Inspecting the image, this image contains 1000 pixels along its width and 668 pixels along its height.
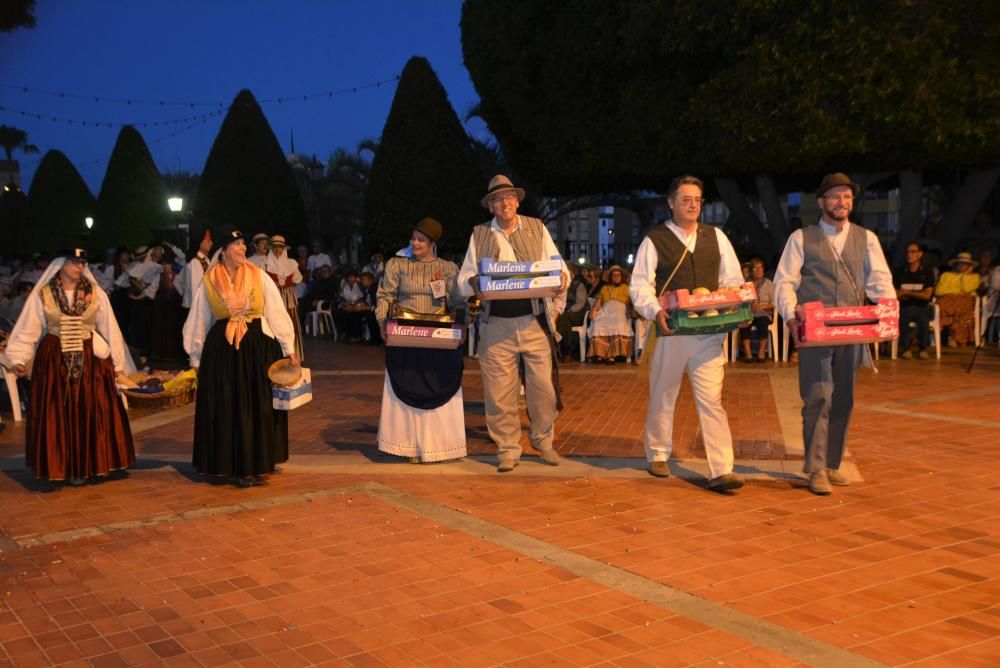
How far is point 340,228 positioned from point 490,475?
102ft

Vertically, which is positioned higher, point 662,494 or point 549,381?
point 549,381

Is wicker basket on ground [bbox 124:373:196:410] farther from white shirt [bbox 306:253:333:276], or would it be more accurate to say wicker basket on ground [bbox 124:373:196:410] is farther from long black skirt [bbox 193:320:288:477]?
white shirt [bbox 306:253:333:276]

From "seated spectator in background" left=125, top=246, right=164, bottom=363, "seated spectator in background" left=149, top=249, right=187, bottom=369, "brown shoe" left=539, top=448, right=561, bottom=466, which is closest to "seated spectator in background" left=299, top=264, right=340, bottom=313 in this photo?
"seated spectator in background" left=125, top=246, right=164, bottom=363

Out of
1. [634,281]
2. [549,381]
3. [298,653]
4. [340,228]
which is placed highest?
[340,228]

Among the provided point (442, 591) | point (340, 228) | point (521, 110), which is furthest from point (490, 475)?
point (340, 228)

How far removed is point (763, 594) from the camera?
4.74m

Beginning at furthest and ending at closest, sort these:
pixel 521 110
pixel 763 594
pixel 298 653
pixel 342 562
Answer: pixel 521 110, pixel 342 562, pixel 763 594, pixel 298 653

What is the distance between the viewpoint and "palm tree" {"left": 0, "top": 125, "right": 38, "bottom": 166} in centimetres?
9212

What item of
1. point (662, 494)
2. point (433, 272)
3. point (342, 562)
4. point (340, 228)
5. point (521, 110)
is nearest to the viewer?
point (342, 562)

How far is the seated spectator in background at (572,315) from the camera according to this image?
14.2 metres

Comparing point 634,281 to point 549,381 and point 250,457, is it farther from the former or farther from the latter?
point 250,457

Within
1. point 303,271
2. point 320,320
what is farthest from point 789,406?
point 303,271

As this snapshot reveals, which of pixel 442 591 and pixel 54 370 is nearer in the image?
pixel 442 591

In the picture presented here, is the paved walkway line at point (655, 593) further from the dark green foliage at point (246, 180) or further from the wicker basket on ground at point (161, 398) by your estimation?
the dark green foliage at point (246, 180)
